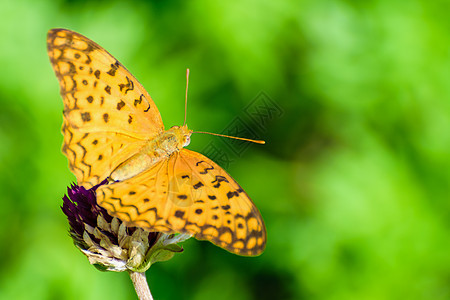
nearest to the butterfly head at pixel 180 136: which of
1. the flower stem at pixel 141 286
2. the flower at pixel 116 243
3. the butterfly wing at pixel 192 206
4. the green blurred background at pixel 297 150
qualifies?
the butterfly wing at pixel 192 206

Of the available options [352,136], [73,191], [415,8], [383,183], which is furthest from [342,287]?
[415,8]

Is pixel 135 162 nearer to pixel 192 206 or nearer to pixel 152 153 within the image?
pixel 152 153

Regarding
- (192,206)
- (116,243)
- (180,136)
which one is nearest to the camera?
(192,206)

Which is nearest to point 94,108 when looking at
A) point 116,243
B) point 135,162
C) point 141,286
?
point 135,162

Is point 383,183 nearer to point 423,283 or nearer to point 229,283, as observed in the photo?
point 423,283

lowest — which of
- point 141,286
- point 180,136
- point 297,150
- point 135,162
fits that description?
point 141,286

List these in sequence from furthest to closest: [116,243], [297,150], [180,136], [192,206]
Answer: [297,150]
[180,136]
[116,243]
[192,206]

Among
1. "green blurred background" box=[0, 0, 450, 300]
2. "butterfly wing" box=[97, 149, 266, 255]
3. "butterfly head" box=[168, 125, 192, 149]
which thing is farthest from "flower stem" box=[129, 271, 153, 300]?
"green blurred background" box=[0, 0, 450, 300]

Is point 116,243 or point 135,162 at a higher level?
point 135,162

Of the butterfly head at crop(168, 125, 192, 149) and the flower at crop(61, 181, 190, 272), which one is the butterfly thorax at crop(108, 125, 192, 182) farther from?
the flower at crop(61, 181, 190, 272)
